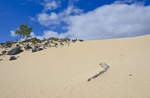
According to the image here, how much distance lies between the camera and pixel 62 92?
337 centimetres

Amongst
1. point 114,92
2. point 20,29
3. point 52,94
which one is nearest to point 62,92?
point 52,94

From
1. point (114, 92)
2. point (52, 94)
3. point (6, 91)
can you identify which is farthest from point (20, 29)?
point (114, 92)

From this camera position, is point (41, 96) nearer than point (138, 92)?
No

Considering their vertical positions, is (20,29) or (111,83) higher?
(20,29)

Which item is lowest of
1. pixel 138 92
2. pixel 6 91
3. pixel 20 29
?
pixel 6 91

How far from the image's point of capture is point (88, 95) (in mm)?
2980

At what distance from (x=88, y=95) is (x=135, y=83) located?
73.1 inches

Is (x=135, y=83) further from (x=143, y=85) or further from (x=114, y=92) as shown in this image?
(x=114, y=92)

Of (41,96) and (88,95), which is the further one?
(41,96)

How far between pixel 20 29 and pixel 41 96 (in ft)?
81.2

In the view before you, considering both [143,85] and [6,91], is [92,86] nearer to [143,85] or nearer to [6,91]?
[143,85]

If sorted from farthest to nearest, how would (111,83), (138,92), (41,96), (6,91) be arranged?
(6,91)
(111,83)
(41,96)
(138,92)

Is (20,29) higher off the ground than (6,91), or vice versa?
(20,29)

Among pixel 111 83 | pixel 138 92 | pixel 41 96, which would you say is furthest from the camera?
pixel 111 83
